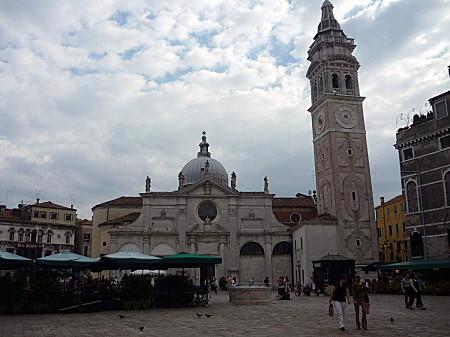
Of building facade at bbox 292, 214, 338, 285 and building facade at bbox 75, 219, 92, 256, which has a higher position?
building facade at bbox 75, 219, 92, 256

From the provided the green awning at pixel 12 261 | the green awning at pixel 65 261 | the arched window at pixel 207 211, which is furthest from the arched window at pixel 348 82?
the green awning at pixel 12 261

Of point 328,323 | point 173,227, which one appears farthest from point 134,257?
point 173,227

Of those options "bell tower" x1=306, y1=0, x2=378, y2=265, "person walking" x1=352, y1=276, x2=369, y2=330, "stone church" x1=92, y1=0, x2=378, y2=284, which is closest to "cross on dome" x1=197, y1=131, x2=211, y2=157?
"stone church" x1=92, y1=0, x2=378, y2=284

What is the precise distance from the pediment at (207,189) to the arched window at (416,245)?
65.3ft

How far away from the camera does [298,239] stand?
47.0 m

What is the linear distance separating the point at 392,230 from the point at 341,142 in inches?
942

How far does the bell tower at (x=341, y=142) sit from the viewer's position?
4534 centimetres

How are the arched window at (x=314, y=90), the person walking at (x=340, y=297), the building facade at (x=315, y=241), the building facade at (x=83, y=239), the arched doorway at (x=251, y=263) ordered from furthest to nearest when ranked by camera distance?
the building facade at (x=83, y=239)
the arched window at (x=314, y=90)
the arched doorway at (x=251, y=263)
the building facade at (x=315, y=241)
the person walking at (x=340, y=297)

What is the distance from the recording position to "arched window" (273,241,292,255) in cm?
4956

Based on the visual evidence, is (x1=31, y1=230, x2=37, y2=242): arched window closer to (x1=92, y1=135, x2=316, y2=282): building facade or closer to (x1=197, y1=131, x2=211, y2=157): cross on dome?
(x1=92, y1=135, x2=316, y2=282): building facade

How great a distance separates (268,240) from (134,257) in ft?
90.6

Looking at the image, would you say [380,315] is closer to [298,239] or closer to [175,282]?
[175,282]

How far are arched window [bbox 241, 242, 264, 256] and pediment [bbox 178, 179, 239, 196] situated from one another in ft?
18.6

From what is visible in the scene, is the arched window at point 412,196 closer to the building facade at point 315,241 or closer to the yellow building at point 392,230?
the building facade at point 315,241
